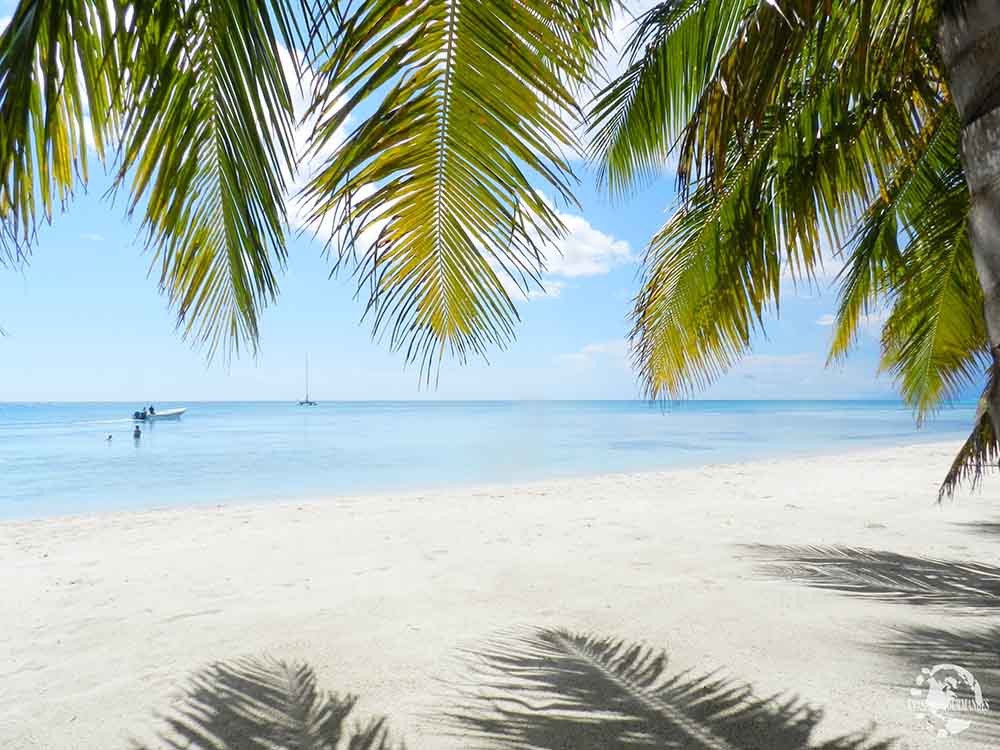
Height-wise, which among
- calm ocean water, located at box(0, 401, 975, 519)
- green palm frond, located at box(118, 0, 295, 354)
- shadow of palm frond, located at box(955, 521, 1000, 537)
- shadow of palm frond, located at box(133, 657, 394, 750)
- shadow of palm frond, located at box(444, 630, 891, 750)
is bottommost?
calm ocean water, located at box(0, 401, 975, 519)

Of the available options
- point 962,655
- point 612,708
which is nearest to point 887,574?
point 962,655

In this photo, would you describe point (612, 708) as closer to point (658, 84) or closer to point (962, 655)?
point (962, 655)

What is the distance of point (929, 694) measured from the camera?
2.62 metres

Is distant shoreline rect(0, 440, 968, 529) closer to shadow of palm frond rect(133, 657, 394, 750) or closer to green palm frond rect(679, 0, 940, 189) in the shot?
shadow of palm frond rect(133, 657, 394, 750)

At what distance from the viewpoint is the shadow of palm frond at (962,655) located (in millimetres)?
2457

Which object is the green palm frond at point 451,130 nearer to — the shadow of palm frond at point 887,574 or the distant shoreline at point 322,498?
the shadow of palm frond at point 887,574

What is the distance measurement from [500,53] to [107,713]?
287 centimetres

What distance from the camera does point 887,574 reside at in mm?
4316

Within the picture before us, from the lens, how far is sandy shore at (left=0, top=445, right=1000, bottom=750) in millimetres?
2738

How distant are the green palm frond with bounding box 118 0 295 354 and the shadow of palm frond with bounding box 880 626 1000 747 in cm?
292

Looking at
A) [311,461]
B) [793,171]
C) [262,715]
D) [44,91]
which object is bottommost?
[311,461]

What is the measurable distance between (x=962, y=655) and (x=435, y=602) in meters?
2.68

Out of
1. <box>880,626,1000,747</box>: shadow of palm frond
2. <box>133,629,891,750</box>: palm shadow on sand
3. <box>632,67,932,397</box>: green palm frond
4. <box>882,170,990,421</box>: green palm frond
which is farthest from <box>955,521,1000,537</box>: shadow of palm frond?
<box>133,629,891,750</box>: palm shadow on sand

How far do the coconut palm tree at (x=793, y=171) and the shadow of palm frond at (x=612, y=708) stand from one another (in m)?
1.68
